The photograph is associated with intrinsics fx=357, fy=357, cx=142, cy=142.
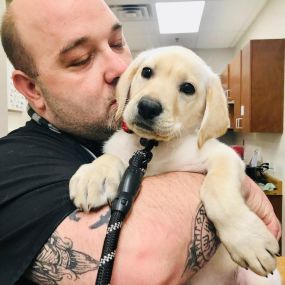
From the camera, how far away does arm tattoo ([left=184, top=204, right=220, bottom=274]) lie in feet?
2.60

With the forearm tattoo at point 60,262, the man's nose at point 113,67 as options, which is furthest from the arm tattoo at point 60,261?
the man's nose at point 113,67

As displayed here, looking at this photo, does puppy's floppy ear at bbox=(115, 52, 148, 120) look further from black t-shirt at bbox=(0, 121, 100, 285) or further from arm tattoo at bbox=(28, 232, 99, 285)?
arm tattoo at bbox=(28, 232, 99, 285)

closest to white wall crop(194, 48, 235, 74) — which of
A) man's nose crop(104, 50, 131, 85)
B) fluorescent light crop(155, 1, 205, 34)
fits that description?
fluorescent light crop(155, 1, 205, 34)

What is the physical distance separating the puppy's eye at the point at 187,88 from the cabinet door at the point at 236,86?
10.3 ft

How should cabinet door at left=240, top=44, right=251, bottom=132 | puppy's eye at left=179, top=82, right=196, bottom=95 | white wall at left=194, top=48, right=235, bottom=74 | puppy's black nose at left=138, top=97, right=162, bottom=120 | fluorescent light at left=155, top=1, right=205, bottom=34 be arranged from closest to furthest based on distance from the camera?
puppy's black nose at left=138, top=97, right=162, bottom=120 < puppy's eye at left=179, top=82, right=196, bottom=95 < cabinet door at left=240, top=44, right=251, bottom=132 < fluorescent light at left=155, top=1, right=205, bottom=34 < white wall at left=194, top=48, right=235, bottom=74

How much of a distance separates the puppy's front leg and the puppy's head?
20 centimetres

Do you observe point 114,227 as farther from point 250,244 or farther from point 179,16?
point 179,16

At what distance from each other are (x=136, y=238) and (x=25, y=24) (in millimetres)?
859

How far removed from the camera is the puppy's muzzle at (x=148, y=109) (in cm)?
97

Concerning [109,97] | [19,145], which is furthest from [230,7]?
[19,145]

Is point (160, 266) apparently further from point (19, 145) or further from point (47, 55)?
point (47, 55)

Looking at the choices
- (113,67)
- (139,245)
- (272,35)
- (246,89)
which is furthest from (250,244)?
(272,35)

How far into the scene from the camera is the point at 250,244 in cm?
81

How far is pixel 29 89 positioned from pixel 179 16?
3.47 metres
